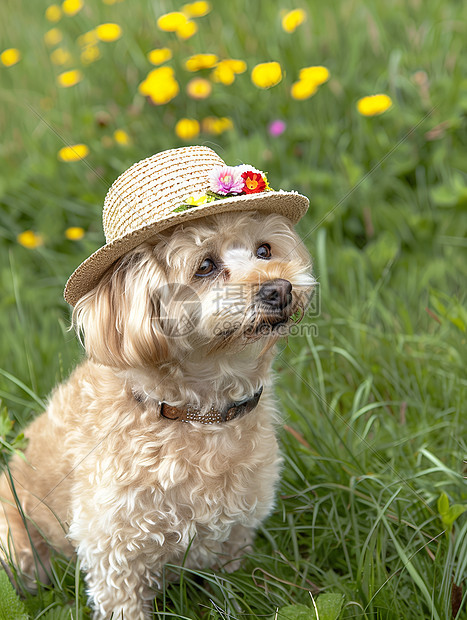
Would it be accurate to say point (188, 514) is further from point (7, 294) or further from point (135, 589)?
point (7, 294)

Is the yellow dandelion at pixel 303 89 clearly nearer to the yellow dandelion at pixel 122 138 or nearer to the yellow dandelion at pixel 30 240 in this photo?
the yellow dandelion at pixel 122 138

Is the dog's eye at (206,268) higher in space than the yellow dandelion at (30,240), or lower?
lower

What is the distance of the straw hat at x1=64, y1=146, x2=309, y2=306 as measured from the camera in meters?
1.65

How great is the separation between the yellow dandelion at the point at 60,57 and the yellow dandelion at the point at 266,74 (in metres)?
1.42

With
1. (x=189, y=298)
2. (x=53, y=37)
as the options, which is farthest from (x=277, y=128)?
(x=189, y=298)

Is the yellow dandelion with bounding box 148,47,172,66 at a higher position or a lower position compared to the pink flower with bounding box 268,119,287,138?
higher

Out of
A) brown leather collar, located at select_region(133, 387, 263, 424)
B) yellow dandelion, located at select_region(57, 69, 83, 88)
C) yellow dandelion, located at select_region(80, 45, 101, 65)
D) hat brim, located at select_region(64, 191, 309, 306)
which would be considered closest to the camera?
hat brim, located at select_region(64, 191, 309, 306)

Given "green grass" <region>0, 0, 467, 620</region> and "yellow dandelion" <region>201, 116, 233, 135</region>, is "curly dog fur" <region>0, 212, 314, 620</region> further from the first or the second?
"yellow dandelion" <region>201, 116, 233, 135</region>

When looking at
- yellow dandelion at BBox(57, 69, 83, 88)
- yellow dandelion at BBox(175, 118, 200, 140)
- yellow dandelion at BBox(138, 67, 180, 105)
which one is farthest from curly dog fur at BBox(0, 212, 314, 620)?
yellow dandelion at BBox(57, 69, 83, 88)

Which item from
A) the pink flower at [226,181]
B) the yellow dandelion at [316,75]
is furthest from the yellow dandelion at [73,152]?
the pink flower at [226,181]

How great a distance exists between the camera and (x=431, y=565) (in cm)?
192

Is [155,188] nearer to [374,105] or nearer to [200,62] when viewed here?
[374,105]

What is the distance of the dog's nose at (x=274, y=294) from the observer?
1.71 meters

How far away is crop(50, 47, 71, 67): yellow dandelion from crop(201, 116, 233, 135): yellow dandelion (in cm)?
121
